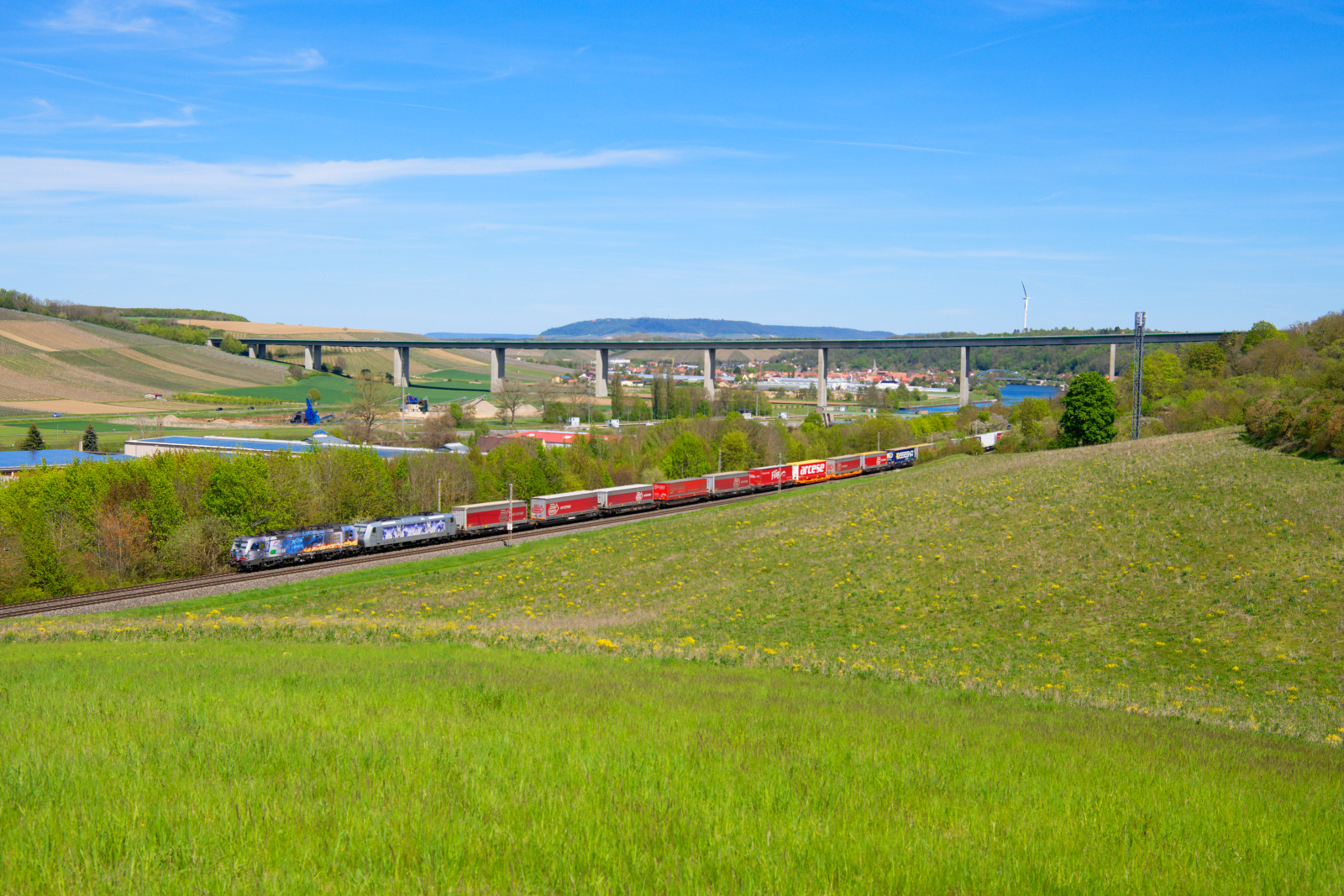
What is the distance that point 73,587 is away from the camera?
5544 cm

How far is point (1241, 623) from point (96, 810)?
3193cm

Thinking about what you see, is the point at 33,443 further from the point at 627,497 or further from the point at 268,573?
the point at 627,497

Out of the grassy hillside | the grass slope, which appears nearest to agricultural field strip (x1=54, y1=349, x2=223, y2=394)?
the grassy hillside

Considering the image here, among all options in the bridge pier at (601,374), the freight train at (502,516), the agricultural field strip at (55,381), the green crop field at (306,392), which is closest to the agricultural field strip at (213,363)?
the green crop field at (306,392)

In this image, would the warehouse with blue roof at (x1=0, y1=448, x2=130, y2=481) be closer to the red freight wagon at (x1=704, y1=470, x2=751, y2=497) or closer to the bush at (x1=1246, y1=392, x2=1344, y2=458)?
the red freight wagon at (x1=704, y1=470, x2=751, y2=497)

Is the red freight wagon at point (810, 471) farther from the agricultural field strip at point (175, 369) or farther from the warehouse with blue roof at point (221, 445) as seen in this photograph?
the agricultural field strip at point (175, 369)

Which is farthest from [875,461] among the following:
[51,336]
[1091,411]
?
[51,336]

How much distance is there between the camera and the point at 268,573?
52.6 m

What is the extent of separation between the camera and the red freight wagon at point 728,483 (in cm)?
8338

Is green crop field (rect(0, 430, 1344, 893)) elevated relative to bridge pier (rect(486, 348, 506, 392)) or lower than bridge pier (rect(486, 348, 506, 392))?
lower

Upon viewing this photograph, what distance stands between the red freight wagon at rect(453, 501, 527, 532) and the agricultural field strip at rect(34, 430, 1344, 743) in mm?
11762

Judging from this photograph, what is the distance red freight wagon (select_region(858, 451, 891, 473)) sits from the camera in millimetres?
99750

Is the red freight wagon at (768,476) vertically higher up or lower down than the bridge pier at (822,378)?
lower down

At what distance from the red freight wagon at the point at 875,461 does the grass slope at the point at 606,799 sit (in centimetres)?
8731
